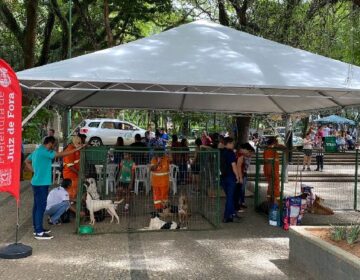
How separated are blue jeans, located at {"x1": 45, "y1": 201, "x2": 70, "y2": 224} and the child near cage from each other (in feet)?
3.70

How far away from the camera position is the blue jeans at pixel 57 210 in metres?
9.56

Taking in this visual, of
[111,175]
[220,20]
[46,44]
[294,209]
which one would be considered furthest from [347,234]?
[46,44]

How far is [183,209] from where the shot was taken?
9789 millimetres

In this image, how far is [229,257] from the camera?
754 centimetres

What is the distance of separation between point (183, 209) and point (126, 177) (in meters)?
1.37

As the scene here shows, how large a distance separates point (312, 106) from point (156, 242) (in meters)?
8.95

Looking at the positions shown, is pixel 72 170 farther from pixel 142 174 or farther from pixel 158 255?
pixel 158 255

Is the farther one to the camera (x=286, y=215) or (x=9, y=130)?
(x=286, y=215)

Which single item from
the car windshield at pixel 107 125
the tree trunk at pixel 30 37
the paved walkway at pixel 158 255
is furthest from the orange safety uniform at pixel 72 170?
the car windshield at pixel 107 125

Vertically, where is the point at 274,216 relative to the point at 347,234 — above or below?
below

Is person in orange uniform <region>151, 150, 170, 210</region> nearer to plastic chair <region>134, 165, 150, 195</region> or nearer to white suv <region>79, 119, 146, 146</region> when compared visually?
plastic chair <region>134, 165, 150, 195</region>

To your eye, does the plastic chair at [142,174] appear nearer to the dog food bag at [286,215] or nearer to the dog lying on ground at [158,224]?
the dog lying on ground at [158,224]

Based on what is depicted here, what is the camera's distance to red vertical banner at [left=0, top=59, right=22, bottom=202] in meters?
7.14

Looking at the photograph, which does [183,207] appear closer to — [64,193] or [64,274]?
[64,193]
